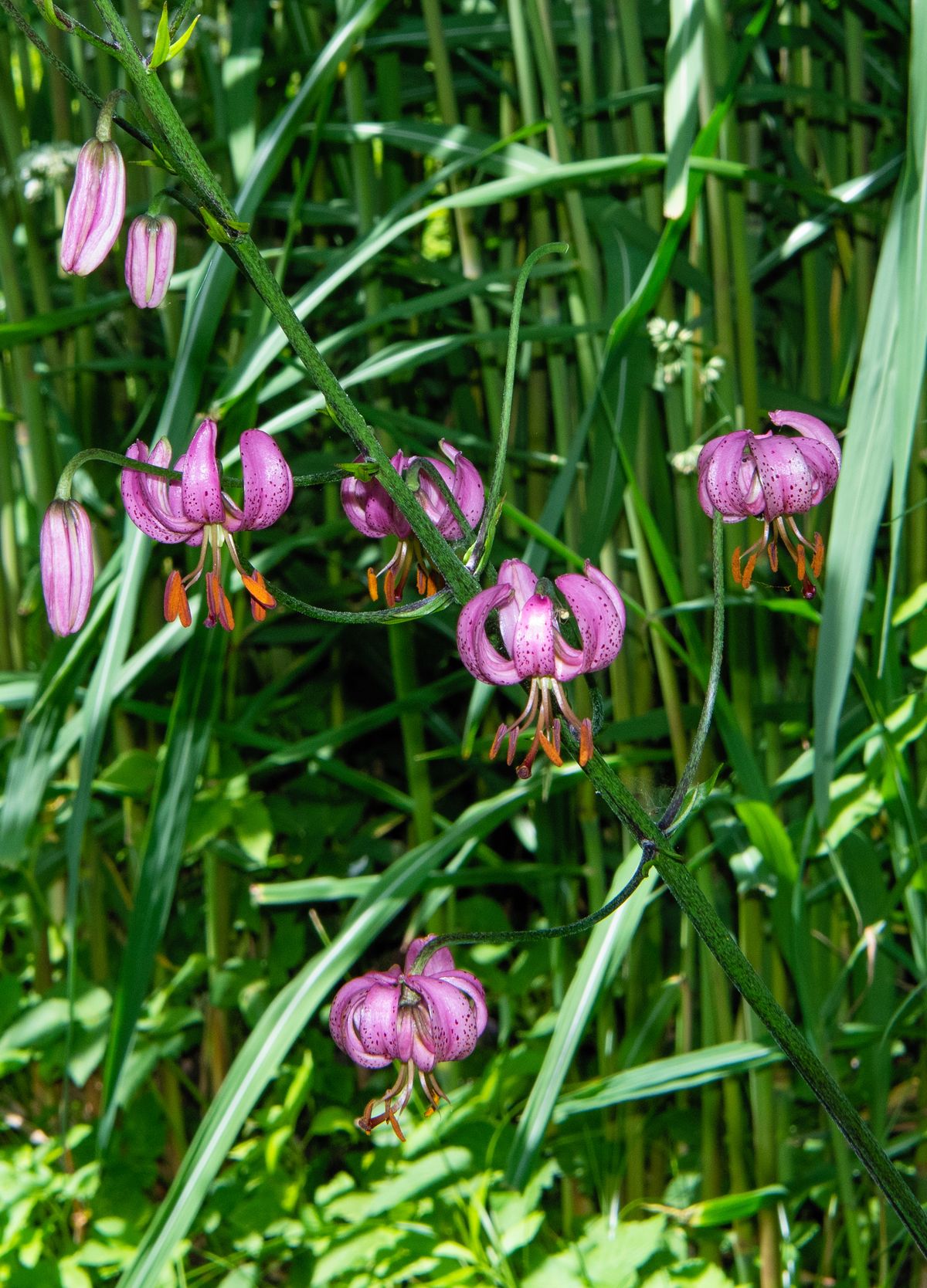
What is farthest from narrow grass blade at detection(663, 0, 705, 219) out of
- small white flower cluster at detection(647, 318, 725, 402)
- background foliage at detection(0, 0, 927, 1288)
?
small white flower cluster at detection(647, 318, 725, 402)

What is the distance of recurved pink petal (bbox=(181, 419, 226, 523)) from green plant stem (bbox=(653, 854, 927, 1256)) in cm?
19

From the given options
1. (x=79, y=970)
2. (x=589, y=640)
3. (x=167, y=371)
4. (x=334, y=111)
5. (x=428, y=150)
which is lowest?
(x=79, y=970)

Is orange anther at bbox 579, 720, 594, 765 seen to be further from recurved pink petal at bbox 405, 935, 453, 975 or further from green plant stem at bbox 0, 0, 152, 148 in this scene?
green plant stem at bbox 0, 0, 152, 148

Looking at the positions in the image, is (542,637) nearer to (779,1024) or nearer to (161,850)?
→ (779,1024)

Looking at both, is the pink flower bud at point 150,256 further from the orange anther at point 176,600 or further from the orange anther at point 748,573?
the orange anther at point 748,573

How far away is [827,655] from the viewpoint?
0.60m

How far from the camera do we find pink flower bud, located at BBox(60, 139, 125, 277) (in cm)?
40

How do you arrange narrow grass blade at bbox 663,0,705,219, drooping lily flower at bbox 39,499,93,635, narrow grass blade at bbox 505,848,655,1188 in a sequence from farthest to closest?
narrow grass blade at bbox 505,848,655,1188 → narrow grass blade at bbox 663,0,705,219 → drooping lily flower at bbox 39,499,93,635

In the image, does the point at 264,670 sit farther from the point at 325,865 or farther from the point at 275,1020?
the point at 275,1020

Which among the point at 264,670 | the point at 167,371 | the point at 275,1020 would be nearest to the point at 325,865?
the point at 264,670

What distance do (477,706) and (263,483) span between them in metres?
0.54

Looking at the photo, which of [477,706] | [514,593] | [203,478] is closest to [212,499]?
[203,478]

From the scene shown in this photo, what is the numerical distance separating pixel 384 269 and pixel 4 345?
354 mm

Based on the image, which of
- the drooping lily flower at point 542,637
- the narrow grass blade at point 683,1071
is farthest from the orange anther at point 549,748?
the narrow grass blade at point 683,1071
